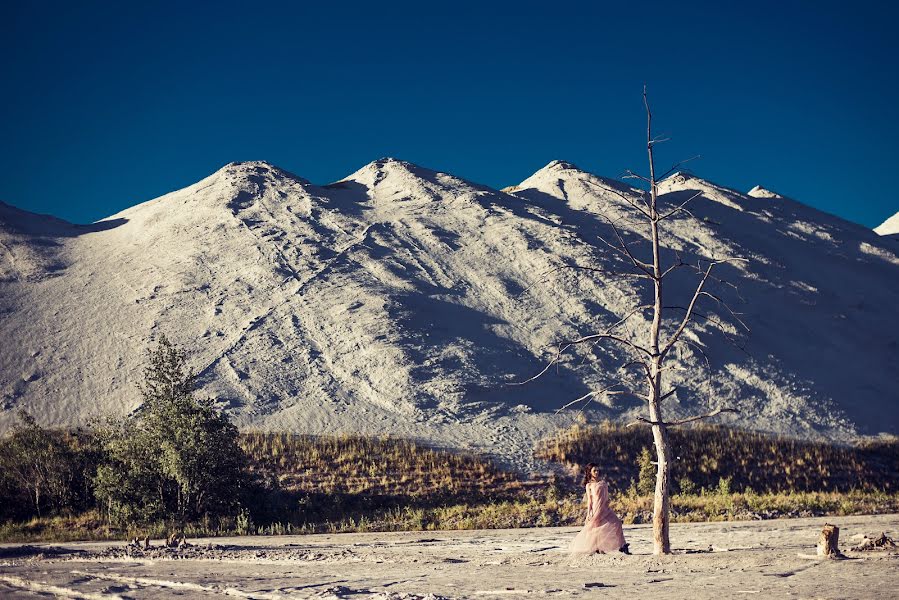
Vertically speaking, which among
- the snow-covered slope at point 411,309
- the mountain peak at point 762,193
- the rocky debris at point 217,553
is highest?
the mountain peak at point 762,193

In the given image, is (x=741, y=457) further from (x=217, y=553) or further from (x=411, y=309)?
(x=217, y=553)

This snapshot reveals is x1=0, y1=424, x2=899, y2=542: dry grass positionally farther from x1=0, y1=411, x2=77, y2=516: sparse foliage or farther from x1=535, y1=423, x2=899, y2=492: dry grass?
x1=0, y1=411, x2=77, y2=516: sparse foliage

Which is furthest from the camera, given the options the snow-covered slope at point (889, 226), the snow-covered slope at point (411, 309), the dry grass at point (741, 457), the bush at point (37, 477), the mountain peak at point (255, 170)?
the snow-covered slope at point (889, 226)

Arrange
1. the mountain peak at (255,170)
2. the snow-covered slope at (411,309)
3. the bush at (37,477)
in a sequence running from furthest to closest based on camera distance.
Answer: the mountain peak at (255,170) < the snow-covered slope at (411,309) < the bush at (37,477)

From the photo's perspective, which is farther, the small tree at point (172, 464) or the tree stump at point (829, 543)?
the small tree at point (172, 464)

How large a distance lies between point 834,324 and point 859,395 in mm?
7892

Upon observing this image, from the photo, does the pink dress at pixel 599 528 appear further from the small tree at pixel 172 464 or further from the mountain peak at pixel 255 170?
the mountain peak at pixel 255 170

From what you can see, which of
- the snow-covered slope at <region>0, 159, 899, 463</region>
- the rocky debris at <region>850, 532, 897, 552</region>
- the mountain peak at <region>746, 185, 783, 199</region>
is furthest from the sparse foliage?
the mountain peak at <region>746, 185, 783, 199</region>

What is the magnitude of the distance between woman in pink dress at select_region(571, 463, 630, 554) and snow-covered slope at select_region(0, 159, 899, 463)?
15605mm

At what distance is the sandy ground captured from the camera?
8805 mm

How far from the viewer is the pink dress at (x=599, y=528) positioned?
1194 centimetres

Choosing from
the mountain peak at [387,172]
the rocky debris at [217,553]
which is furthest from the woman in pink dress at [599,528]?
the mountain peak at [387,172]

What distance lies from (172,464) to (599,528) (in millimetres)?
11839

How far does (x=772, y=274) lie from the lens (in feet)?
155
